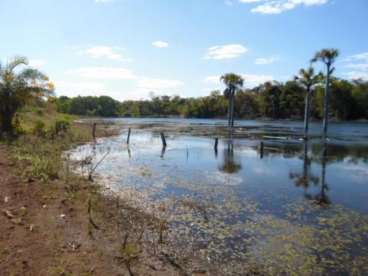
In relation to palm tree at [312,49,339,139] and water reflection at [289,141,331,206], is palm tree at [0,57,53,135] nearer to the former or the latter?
water reflection at [289,141,331,206]

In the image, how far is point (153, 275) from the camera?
20.6 feet

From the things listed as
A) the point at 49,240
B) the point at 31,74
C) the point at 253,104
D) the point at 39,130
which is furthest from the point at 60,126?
the point at 253,104

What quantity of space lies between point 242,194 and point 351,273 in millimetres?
6618

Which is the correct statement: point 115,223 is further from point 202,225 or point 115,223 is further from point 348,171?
point 348,171

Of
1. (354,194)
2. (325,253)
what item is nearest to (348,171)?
(354,194)

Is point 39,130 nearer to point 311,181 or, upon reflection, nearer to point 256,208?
point 311,181

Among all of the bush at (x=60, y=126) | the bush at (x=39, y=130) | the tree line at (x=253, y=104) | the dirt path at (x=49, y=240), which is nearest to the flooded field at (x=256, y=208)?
the dirt path at (x=49, y=240)

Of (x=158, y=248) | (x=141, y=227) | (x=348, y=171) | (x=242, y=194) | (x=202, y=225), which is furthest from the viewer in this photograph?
(x=348, y=171)

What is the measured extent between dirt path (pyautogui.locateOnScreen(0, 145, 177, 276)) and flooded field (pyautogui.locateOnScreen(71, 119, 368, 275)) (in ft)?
5.90

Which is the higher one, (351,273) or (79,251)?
(79,251)

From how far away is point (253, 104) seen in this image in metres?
127

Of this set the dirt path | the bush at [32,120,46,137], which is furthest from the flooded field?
the bush at [32,120,46,137]

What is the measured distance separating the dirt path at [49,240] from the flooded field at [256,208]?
1.80 metres

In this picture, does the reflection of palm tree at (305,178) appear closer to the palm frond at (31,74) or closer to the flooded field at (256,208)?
the flooded field at (256,208)
